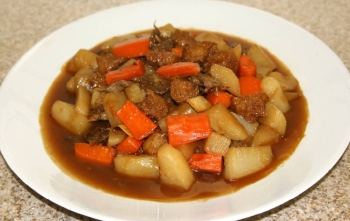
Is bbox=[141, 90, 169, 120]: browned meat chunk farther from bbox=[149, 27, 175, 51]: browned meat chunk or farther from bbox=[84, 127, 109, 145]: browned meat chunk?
bbox=[149, 27, 175, 51]: browned meat chunk

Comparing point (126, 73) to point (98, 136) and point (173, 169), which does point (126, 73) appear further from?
point (173, 169)

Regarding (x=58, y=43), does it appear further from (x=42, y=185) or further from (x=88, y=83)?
(x=42, y=185)

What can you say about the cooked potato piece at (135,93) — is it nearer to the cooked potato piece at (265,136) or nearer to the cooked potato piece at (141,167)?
the cooked potato piece at (141,167)

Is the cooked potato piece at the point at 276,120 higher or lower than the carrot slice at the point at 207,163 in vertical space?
higher

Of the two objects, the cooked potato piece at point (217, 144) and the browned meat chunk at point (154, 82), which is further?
the browned meat chunk at point (154, 82)

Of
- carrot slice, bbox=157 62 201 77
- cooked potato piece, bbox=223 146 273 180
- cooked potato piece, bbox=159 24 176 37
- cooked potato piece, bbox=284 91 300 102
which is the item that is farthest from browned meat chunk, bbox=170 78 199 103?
cooked potato piece, bbox=159 24 176 37

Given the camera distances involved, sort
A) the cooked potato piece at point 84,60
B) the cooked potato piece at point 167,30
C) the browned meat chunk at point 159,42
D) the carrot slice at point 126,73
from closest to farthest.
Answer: the carrot slice at point 126,73 < the browned meat chunk at point 159,42 < the cooked potato piece at point 84,60 < the cooked potato piece at point 167,30

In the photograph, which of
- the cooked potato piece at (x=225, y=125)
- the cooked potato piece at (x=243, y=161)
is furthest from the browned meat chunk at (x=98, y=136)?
the cooked potato piece at (x=243, y=161)

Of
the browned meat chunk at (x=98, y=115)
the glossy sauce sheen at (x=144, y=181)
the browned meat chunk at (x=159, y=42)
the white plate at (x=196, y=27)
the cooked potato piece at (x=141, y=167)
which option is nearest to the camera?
the white plate at (x=196, y=27)
